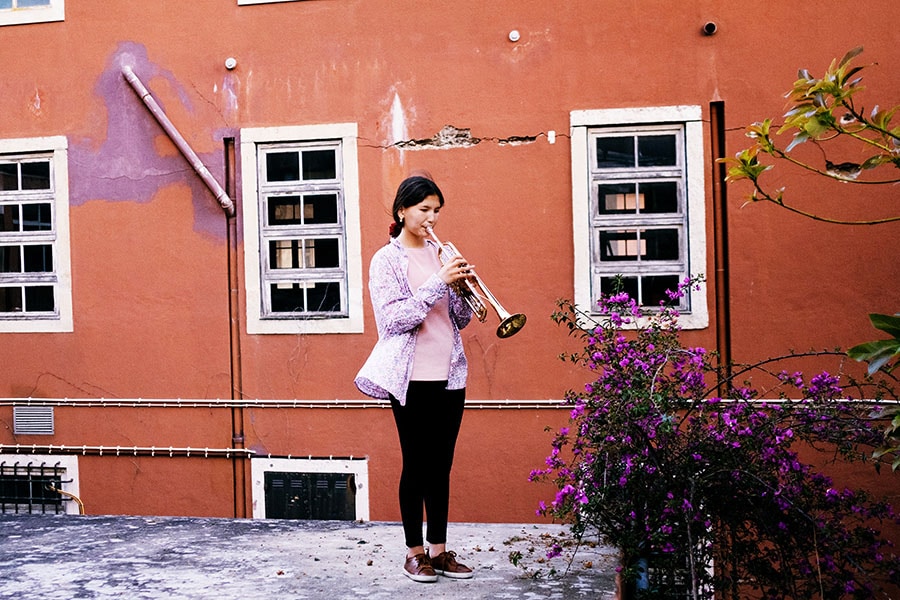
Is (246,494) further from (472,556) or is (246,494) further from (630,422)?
(630,422)

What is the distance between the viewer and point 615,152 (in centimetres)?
720

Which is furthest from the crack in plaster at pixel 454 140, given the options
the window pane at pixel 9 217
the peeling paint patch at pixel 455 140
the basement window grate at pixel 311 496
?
the window pane at pixel 9 217

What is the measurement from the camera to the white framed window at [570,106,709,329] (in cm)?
707

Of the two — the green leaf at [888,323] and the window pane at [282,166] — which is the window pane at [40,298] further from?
the green leaf at [888,323]

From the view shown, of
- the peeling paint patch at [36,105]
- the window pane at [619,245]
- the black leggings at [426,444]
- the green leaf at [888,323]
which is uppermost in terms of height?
the peeling paint patch at [36,105]

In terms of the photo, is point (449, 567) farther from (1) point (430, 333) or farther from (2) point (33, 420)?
(2) point (33, 420)

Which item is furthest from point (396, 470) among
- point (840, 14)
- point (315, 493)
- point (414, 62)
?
point (840, 14)

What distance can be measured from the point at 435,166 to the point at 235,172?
5.08 ft

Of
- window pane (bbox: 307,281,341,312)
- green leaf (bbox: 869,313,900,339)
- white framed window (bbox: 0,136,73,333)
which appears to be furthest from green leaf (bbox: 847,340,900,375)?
white framed window (bbox: 0,136,73,333)

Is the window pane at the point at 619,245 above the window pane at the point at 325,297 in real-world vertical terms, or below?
above

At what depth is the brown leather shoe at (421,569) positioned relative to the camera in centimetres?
432

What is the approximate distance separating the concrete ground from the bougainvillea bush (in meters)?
0.30

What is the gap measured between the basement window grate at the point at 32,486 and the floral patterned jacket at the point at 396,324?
4.68m

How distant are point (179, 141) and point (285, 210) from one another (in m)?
0.95
